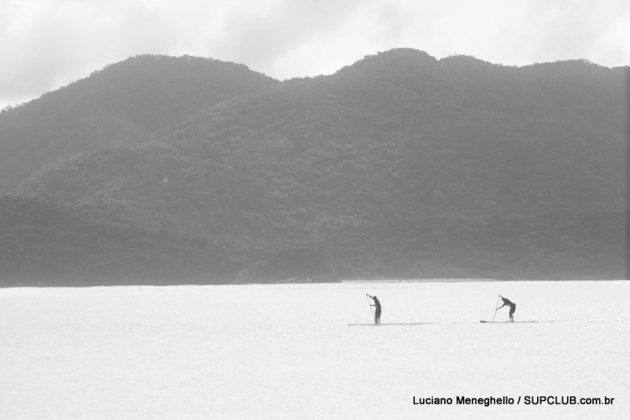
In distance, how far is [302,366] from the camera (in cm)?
4041

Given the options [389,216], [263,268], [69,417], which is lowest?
[69,417]

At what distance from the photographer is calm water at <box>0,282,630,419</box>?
1187 inches

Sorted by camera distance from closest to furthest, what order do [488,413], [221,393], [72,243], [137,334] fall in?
[488,413] < [221,393] < [137,334] < [72,243]

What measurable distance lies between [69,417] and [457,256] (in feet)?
494

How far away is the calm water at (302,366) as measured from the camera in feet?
98.9

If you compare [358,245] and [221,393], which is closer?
[221,393]

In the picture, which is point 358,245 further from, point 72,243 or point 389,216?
point 72,243

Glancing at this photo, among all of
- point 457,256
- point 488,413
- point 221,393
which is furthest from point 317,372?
point 457,256

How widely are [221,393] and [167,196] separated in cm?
16366

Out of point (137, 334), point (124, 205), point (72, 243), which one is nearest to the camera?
point (137, 334)

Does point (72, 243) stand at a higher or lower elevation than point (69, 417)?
higher

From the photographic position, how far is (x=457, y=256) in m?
176

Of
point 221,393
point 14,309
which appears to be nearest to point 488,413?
point 221,393

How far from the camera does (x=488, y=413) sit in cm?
2858
